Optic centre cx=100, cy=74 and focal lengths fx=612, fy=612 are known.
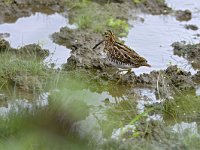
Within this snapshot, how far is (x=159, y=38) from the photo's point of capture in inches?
441

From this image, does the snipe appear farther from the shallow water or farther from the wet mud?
the wet mud

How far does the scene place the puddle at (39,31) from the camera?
10.2 metres

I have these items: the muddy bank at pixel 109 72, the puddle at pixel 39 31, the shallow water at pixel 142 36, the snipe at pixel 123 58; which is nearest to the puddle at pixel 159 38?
the shallow water at pixel 142 36

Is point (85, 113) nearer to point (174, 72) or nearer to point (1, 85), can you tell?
point (1, 85)

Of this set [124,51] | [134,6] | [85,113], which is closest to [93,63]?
[124,51]

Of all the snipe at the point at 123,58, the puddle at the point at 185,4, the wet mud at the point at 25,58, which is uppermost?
the puddle at the point at 185,4

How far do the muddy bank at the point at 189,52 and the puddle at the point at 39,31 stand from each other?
6.32ft

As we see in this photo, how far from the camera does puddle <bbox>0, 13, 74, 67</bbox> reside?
10.2 meters

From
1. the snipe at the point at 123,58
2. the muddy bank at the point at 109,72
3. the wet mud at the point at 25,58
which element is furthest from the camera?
the snipe at the point at 123,58

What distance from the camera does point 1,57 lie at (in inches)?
354

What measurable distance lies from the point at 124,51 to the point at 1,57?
5.98 ft

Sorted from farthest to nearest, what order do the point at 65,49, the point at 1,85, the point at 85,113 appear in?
the point at 65,49, the point at 1,85, the point at 85,113

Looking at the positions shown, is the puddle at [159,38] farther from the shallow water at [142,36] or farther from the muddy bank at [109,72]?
the muddy bank at [109,72]

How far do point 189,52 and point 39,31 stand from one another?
8.90 feet
